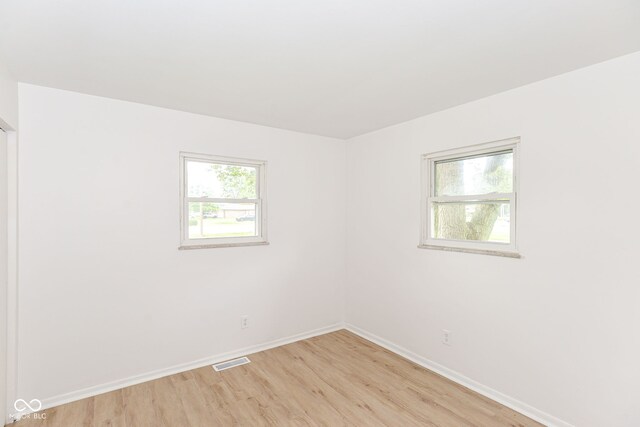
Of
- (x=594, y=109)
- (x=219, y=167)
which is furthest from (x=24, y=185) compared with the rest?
(x=594, y=109)

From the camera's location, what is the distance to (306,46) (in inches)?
71.6

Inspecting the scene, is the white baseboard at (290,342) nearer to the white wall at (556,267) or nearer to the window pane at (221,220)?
the white wall at (556,267)

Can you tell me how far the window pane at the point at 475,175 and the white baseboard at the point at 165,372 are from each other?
2257 mm

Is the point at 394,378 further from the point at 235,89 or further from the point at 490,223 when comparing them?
the point at 235,89

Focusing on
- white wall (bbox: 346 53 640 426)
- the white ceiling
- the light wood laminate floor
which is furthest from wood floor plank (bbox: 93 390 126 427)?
white wall (bbox: 346 53 640 426)

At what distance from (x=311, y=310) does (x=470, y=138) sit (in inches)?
100

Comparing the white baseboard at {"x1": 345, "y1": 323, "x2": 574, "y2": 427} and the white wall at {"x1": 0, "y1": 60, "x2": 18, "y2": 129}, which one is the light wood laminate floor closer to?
the white baseboard at {"x1": 345, "y1": 323, "x2": 574, "y2": 427}

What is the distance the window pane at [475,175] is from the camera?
2.58 m

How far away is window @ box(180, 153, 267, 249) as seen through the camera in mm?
3061

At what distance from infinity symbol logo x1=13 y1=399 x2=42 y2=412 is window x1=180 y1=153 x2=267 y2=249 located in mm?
1492

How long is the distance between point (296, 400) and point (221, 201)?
194 centimetres

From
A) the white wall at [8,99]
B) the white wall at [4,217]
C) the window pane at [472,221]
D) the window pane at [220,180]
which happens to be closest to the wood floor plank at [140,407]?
the white wall at [4,217]

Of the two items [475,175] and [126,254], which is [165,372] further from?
[475,175]

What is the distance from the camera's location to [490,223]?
2672 millimetres
